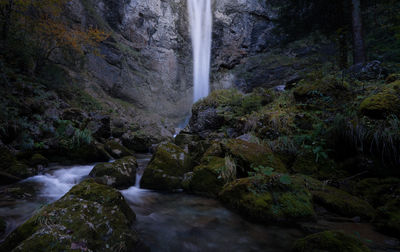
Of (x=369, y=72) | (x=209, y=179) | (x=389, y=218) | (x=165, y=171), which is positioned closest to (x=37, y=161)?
(x=165, y=171)

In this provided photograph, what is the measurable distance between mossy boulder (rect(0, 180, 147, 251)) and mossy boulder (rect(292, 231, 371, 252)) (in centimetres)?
179

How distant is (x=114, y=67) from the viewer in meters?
15.7

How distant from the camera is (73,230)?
174 centimetres

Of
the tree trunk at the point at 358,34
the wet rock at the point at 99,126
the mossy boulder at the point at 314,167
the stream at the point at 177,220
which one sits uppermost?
the tree trunk at the point at 358,34

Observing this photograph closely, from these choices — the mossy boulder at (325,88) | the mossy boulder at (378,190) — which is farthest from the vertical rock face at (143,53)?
the mossy boulder at (378,190)

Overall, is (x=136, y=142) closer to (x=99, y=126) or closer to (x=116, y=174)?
(x=99, y=126)

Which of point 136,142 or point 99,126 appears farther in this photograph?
point 136,142

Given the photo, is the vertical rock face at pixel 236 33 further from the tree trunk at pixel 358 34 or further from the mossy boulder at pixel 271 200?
the mossy boulder at pixel 271 200

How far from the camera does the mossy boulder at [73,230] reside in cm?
159

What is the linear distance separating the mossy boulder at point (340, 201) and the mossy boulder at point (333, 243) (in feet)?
3.84

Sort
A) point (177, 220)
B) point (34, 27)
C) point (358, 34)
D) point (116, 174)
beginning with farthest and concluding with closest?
point (34, 27) → point (358, 34) → point (116, 174) → point (177, 220)

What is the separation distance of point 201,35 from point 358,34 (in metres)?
18.4

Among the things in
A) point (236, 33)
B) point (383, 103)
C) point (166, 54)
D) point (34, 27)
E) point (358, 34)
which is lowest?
point (383, 103)

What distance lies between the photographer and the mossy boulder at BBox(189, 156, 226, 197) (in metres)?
3.67
